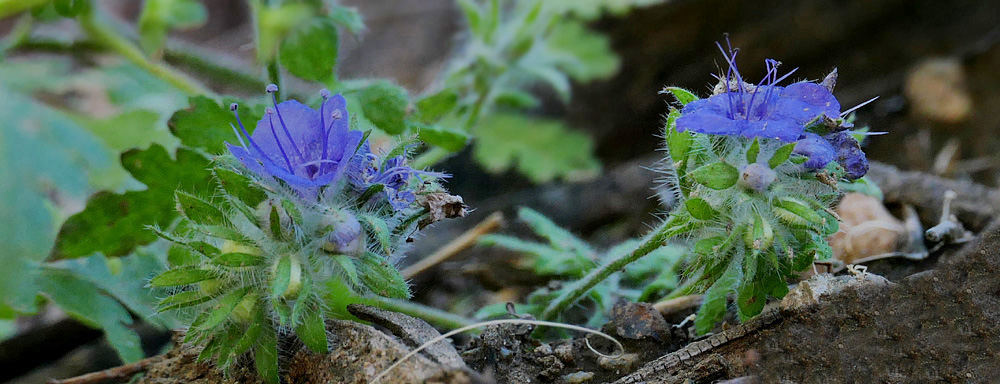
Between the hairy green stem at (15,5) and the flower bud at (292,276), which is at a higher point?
the hairy green stem at (15,5)

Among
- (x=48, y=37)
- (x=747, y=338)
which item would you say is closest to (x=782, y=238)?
(x=747, y=338)

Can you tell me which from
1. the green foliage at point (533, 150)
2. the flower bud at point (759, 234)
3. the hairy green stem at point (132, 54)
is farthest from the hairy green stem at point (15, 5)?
the flower bud at point (759, 234)

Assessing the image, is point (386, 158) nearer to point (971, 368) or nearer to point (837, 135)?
point (837, 135)

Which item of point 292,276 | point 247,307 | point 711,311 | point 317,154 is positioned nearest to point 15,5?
point 317,154

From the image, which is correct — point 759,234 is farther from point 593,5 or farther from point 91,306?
point 593,5

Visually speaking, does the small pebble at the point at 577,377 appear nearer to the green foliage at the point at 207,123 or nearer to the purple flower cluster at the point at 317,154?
the purple flower cluster at the point at 317,154
